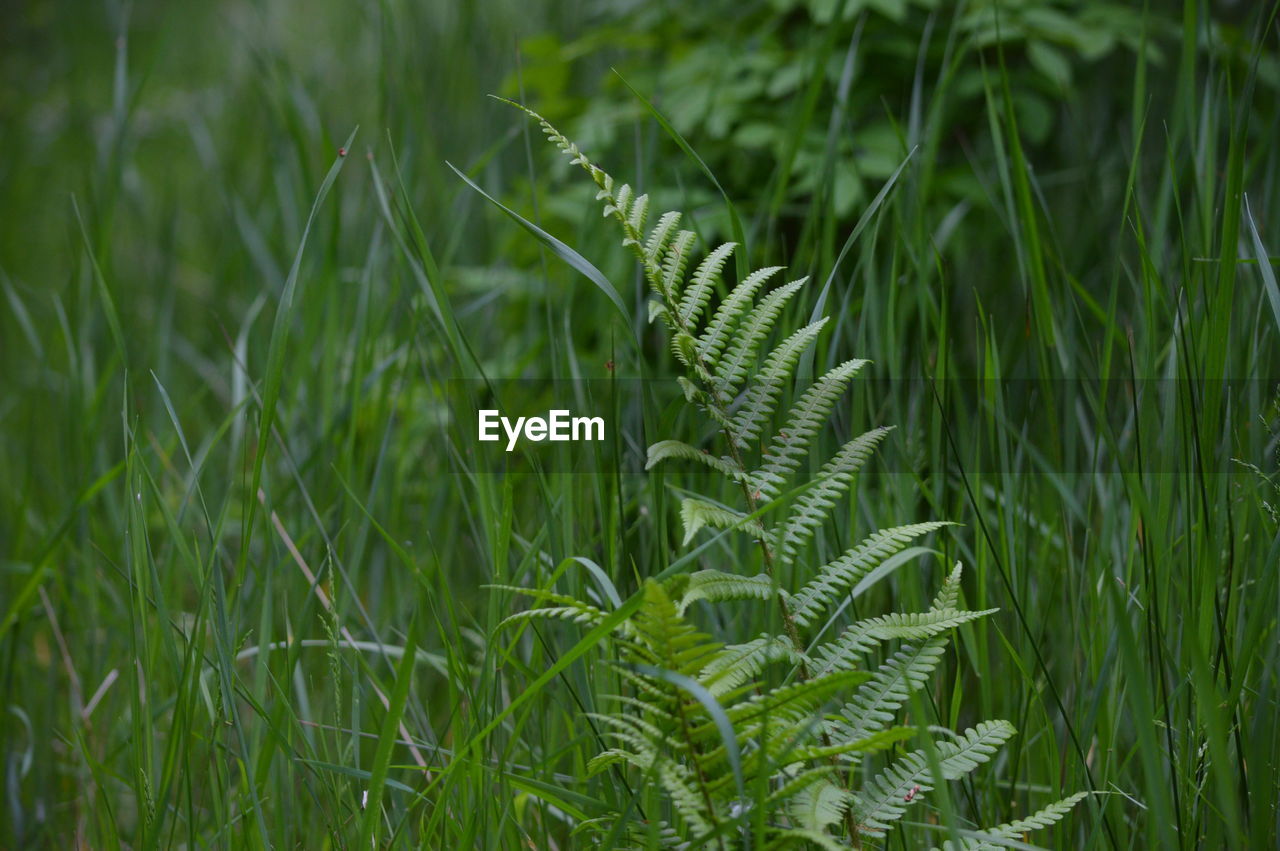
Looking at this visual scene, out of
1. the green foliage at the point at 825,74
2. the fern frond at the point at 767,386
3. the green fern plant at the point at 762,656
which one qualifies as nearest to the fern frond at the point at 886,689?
the green fern plant at the point at 762,656

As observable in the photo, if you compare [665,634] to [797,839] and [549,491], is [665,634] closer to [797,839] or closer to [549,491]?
[797,839]

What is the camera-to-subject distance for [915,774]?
0.73m

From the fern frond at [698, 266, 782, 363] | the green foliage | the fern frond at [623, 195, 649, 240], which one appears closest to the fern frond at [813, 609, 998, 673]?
the fern frond at [698, 266, 782, 363]

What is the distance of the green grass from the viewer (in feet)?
2.77

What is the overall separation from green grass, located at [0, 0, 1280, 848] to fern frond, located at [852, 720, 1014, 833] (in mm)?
111

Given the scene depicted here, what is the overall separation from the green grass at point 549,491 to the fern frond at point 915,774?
11 centimetres

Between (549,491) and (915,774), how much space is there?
55 centimetres

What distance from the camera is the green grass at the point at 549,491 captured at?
33.3 inches

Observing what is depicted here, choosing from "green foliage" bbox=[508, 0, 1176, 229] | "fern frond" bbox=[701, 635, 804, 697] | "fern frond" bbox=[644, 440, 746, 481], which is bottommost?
"fern frond" bbox=[701, 635, 804, 697]

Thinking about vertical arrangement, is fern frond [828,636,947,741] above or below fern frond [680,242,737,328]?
below

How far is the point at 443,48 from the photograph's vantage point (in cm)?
282

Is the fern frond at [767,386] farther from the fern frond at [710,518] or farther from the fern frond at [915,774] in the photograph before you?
the fern frond at [915,774]

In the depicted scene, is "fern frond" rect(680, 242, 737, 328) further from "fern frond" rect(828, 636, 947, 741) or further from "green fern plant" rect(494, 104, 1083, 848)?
"fern frond" rect(828, 636, 947, 741)

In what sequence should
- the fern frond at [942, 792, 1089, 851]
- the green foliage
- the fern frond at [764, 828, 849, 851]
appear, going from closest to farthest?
the fern frond at [764, 828, 849, 851] → the fern frond at [942, 792, 1089, 851] → the green foliage
